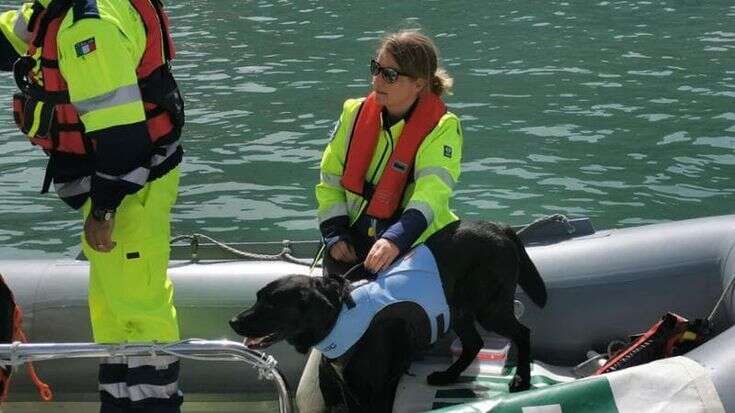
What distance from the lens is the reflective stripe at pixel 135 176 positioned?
291 cm

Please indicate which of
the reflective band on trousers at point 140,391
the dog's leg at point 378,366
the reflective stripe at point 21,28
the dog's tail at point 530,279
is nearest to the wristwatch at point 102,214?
the reflective band on trousers at point 140,391

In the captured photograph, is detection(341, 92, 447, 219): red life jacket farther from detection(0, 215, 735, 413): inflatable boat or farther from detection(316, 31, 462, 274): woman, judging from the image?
detection(0, 215, 735, 413): inflatable boat

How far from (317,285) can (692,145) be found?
471cm

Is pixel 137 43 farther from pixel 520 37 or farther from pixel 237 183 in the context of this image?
pixel 520 37

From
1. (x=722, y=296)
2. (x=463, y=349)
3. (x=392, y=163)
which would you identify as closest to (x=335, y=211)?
(x=392, y=163)

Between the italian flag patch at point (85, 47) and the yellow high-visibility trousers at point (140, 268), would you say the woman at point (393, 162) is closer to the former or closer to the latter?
the yellow high-visibility trousers at point (140, 268)

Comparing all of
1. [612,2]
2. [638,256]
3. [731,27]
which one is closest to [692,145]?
[638,256]

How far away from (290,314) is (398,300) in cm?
37

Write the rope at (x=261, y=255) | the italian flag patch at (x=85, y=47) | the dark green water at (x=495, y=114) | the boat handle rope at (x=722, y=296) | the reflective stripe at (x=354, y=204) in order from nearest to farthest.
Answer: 1. the italian flag patch at (x=85, y=47)
2. the boat handle rope at (x=722, y=296)
3. the reflective stripe at (x=354, y=204)
4. the rope at (x=261, y=255)
5. the dark green water at (x=495, y=114)

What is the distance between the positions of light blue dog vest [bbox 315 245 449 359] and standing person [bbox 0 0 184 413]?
20.6 inches

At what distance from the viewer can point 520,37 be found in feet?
35.4

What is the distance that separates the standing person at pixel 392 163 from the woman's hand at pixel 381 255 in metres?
0.01

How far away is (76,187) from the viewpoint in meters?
3.08

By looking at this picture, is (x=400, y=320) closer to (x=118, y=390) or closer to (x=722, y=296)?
(x=118, y=390)
